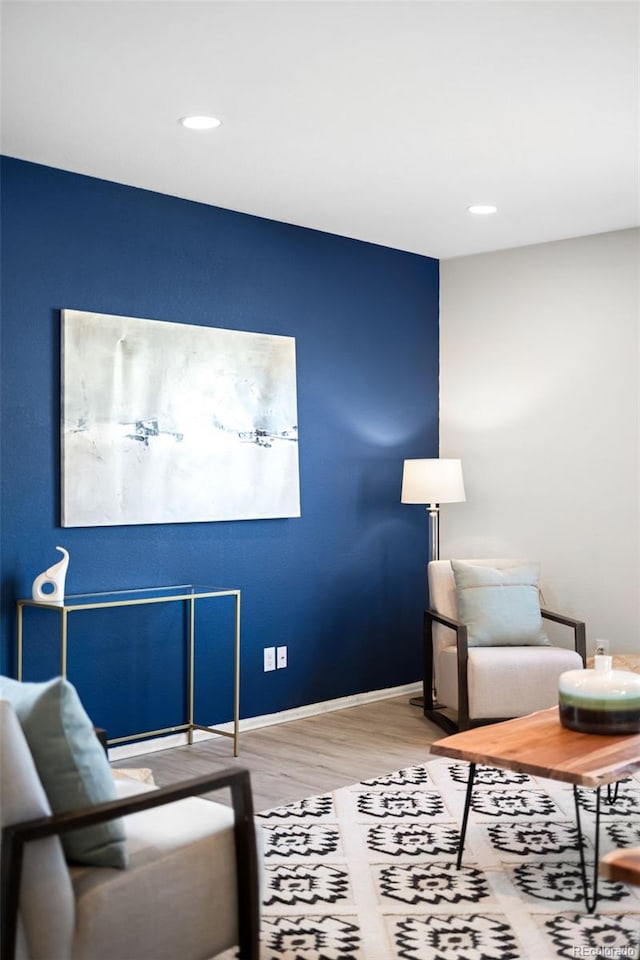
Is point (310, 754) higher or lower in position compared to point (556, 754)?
lower

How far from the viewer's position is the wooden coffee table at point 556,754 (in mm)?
3037

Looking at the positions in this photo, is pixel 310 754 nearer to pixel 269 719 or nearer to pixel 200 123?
pixel 269 719

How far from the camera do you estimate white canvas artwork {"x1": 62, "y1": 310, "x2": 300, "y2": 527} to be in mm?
4695

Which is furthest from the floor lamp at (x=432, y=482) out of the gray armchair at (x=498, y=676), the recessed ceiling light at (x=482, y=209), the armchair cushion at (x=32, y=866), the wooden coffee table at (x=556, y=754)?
the armchair cushion at (x=32, y=866)

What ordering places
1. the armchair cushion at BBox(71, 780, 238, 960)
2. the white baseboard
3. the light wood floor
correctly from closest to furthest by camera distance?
the armchair cushion at BBox(71, 780, 238, 960) < the light wood floor < the white baseboard

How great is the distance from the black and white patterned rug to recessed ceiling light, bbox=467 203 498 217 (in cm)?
274

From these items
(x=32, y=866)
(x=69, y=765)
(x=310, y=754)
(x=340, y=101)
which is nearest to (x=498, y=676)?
(x=310, y=754)

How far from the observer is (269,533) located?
18.3ft

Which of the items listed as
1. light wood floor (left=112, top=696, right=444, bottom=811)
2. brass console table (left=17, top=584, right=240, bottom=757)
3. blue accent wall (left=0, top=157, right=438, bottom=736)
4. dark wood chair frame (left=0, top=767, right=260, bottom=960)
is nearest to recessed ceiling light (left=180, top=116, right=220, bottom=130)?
blue accent wall (left=0, top=157, right=438, bottom=736)

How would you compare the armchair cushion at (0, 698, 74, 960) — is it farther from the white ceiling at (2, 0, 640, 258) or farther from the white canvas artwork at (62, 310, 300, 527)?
the white canvas artwork at (62, 310, 300, 527)

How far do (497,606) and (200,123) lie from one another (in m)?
2.75

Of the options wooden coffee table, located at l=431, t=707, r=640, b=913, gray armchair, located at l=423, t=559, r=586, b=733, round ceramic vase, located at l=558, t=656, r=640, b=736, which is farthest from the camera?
gray armchair, located at l=423, t=559, r=586, b=733

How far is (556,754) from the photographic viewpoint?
321 cm

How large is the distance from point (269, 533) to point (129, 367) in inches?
48.5
